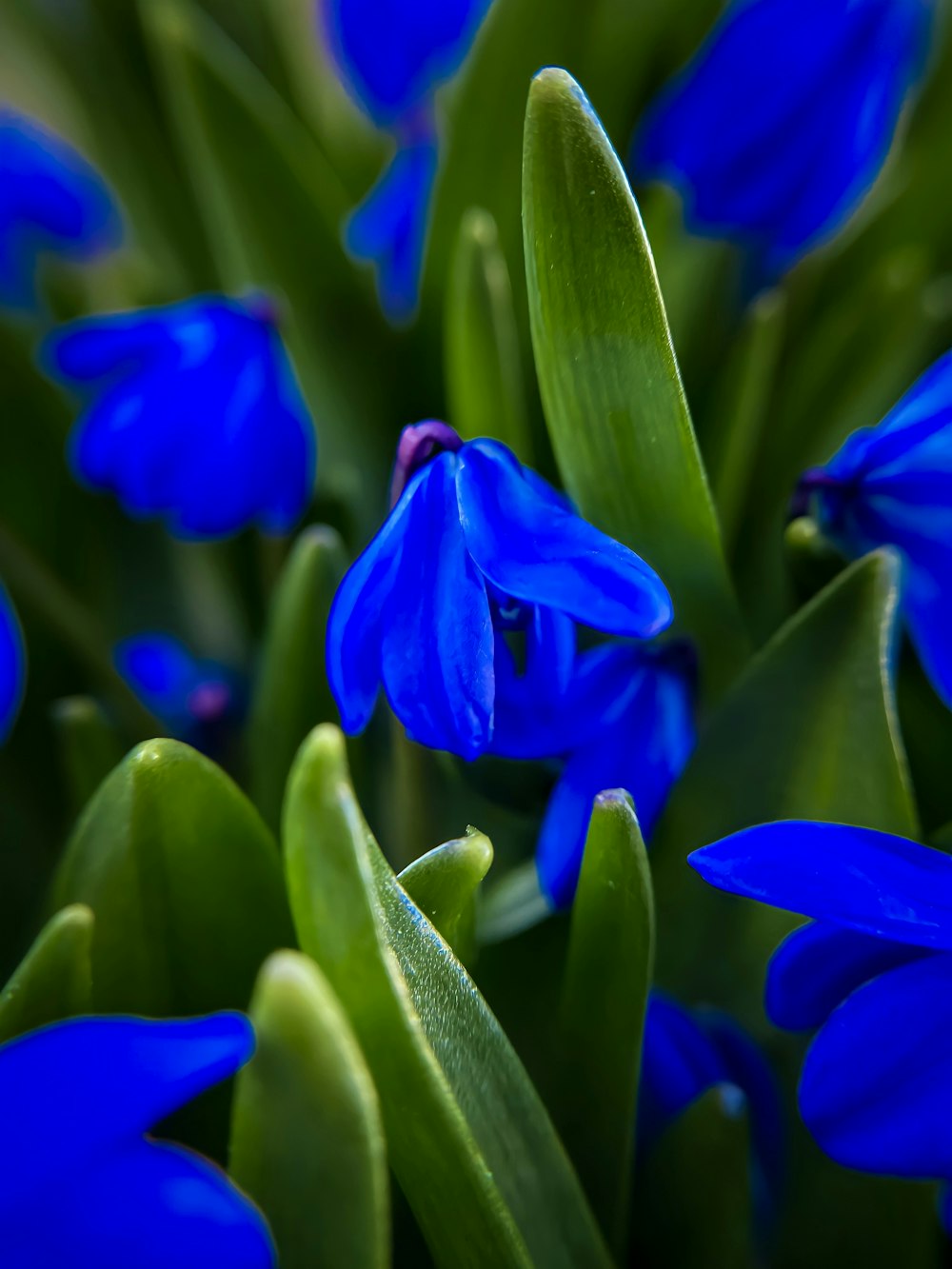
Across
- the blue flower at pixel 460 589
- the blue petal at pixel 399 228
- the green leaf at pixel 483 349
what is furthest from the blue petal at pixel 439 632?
the blue petal at pixel 399 228

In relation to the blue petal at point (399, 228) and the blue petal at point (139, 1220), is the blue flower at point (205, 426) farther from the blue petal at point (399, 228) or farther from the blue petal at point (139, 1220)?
the blue petal at point (139, 1220)

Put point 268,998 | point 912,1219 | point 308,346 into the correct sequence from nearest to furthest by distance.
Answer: point 268,998
point 912,1219
point 308,346

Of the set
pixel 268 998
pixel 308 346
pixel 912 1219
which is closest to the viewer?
pixel 268 998

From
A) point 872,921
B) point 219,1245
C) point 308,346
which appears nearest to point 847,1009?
point 872,921

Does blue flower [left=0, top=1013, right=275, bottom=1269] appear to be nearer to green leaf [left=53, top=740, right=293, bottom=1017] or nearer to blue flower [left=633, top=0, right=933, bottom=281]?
green leaf [left=53, top=740, right=293, bottom=1017]

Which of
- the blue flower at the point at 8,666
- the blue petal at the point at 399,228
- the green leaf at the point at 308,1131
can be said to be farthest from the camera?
the blue petal at the point at 399,228

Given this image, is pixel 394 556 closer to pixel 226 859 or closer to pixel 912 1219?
pixel 226 859
